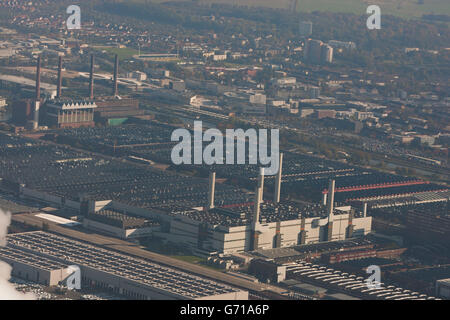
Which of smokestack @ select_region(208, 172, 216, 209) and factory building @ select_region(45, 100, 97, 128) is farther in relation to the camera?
factory building @ select_region(45, 100, 97, 128)

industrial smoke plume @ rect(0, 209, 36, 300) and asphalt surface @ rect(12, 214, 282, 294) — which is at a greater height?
industrial smoke plume @ rect(0, 209, 36, 300)

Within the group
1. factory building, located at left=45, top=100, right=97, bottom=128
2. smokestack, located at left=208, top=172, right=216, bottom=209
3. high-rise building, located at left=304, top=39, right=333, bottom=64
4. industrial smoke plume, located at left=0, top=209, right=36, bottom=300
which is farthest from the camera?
high-rise building, located at left=304, top=39, right=333, bottom=64

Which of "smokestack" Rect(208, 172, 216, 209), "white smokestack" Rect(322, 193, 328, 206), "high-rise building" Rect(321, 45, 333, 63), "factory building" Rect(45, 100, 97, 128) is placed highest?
"smokestack" Rect(208, 172, 216, 209)

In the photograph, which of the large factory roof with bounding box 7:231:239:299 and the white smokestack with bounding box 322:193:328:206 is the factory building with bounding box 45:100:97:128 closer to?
the white smokestack with bounding box 322:193:328:206

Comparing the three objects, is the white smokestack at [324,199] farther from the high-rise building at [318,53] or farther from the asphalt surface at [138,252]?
the high-rise building at [318,53]

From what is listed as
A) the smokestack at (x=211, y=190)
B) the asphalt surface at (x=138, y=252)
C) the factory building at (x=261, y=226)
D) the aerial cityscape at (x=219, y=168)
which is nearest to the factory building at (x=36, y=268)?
the aerial cityscape at (x=219, y=168)

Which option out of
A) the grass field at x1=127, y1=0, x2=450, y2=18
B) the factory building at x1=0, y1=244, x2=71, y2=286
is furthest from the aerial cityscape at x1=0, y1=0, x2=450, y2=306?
the grass field at x1=127, y1=0, x2=450, y2=18

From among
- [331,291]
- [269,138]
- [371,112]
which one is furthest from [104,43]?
[331,291]
